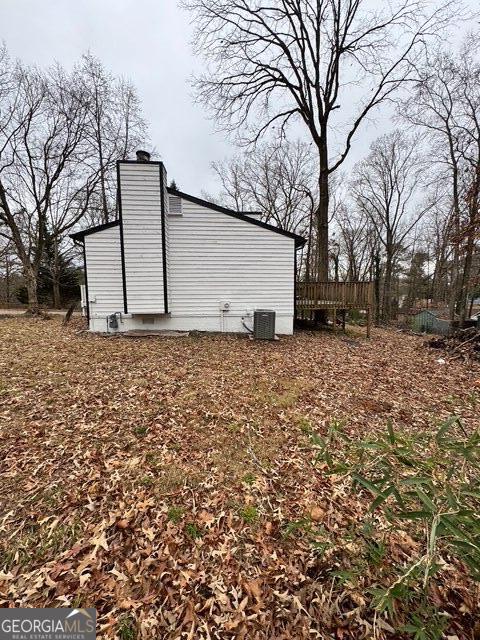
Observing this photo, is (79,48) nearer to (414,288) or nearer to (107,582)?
(107,582)

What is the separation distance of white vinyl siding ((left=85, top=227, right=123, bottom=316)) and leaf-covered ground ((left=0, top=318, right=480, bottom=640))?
373 centimetres

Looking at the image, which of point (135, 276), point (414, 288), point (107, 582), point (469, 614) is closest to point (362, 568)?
point (469, 614)

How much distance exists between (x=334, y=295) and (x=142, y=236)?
22.4 ft

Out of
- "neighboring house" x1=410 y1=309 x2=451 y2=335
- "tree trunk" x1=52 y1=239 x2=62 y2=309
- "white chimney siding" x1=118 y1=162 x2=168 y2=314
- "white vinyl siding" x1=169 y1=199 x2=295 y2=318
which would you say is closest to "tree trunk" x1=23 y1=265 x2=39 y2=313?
"white chimney siding" x1=118 y1=162 x2=168 y2=314

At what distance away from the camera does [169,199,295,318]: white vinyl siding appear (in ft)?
29.4

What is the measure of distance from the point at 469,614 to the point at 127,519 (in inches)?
95.4

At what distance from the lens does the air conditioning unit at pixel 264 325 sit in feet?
28.5

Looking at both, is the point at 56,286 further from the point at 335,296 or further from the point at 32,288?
the point at 335,296

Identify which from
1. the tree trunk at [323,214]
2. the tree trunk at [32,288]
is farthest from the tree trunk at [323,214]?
the tree trunk at [32,288]

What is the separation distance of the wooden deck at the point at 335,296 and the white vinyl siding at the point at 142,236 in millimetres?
5273

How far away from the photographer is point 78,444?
127 inches

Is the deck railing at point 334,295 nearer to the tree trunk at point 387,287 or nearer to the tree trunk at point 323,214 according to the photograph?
the tree trunk at point 323,214

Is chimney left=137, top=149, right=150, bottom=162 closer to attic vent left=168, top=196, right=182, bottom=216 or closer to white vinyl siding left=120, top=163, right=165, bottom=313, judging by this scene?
white vinyl siding left=120, top=163, right=165, bottom=313

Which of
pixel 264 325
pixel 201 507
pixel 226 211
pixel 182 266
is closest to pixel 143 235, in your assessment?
pixel 182 266
